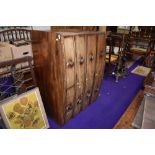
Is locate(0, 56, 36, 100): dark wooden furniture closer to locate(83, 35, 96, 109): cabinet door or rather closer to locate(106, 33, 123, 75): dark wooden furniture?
locate(83, 35, 96, 109): cabinet door

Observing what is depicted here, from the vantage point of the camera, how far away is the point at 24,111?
1668mm

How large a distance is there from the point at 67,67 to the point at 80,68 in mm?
245

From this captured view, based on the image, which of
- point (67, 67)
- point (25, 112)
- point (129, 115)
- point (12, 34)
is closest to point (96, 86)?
point (129, 115)

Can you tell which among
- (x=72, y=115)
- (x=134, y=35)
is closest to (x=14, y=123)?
(x=72, y=115)

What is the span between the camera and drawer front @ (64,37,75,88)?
1.58 m

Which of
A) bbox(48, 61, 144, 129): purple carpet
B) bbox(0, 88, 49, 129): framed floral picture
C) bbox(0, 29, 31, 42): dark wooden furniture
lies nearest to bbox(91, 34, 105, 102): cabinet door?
bbox(48, 61, 144, 129): purple carpet

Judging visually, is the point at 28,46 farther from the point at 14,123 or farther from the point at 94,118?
the point at 94,118

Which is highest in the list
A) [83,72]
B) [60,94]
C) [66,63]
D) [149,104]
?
[66,63]

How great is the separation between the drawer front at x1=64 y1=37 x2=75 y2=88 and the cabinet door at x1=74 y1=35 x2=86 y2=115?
7 centimetres

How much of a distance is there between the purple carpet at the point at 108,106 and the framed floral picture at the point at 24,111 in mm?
296

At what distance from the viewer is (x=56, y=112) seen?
199 cm

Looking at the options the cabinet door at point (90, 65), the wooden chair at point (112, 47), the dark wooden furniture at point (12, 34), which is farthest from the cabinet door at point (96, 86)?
the dark wooden furniture at point (12, 34)

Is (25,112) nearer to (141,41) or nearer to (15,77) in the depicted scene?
(15,77)

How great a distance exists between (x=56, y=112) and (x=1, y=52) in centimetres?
100
